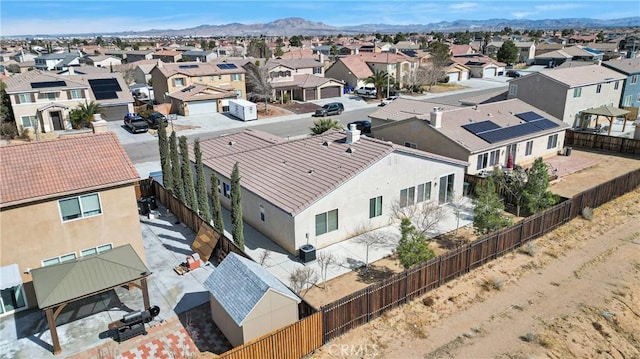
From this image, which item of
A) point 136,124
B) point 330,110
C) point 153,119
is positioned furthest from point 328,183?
point 330,110

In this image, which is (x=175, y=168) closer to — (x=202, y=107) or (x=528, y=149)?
(x=528, y=149)

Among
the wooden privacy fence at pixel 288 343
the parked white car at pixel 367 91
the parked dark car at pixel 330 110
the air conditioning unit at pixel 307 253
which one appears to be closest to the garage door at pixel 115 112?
the parked dark car at pixel 330 110

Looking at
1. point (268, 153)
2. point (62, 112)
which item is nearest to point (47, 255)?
point (268, 153)

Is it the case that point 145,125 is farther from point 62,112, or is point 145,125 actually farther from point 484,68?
point 484,68

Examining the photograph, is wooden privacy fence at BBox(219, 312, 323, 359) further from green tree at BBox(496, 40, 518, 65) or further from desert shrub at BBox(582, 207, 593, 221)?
green tree at BBox(496, 40, 518, 65)

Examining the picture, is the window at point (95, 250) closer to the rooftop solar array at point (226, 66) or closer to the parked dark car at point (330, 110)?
the parked dark car at point (330, 110)

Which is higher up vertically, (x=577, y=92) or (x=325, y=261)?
(x=577, y=92)
